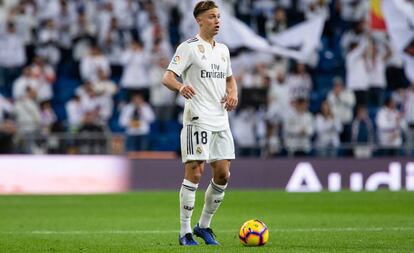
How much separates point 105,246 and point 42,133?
45.8 feet

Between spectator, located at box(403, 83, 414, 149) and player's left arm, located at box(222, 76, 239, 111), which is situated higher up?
player's left arm, located at box(222, 76, 239, 111)

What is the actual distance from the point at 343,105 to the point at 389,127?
1336 mm

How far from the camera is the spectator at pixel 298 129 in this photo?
26.4 m

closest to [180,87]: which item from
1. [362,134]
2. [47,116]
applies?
[47,116]

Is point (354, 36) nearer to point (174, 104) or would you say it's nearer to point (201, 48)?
point (174, 104)

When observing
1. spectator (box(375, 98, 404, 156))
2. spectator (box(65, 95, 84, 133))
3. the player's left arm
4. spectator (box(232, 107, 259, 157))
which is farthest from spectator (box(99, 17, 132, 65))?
the player's left arm

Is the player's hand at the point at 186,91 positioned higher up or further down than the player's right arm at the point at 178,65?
further down

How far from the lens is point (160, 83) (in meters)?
27.0

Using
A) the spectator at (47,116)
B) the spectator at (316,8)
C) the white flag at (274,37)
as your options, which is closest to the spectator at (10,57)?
the spectator at (47,116)

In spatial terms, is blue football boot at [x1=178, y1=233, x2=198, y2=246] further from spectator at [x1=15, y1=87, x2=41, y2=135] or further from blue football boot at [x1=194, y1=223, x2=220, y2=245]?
spectator at [x1=15, y1=87, x2=41, y2=135]

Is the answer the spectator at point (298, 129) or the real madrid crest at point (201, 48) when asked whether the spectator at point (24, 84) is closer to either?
the spectator at point (298, 129)

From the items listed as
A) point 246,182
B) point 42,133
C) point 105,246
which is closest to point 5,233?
point 105,246

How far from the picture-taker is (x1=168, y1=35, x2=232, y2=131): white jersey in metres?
11.5

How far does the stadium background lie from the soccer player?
10108 millimetres
